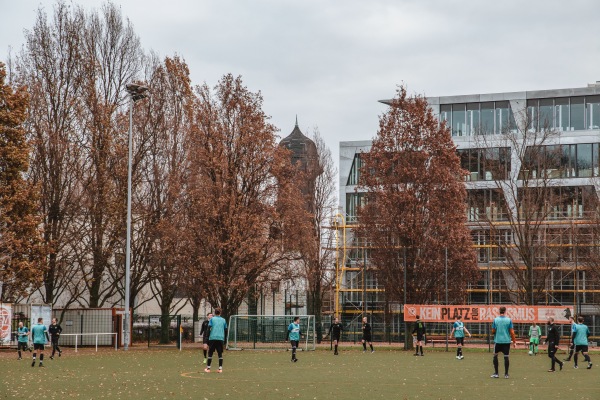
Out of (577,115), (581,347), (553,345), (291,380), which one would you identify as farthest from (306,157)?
(291,380)

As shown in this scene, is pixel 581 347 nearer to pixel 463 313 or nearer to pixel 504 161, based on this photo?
pixel 463 313

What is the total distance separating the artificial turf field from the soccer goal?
13454mm

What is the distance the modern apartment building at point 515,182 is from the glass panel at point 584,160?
0.08 m

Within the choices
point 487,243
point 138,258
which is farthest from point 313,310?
point 138,258

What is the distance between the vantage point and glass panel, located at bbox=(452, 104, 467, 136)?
71938 millimetres

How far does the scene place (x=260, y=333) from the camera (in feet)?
164

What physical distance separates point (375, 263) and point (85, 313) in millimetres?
16263

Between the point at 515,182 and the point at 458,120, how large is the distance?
950cm

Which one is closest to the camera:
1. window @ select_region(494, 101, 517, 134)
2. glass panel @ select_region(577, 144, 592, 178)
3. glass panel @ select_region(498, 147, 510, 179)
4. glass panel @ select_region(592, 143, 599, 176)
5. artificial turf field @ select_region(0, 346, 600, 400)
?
artificial turf field @ select_region(0, 346, 600, 400)

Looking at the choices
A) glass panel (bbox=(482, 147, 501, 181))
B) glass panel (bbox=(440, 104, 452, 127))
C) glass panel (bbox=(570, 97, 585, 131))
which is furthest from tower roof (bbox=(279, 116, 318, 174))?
glass panel (bbox=(570, 97, 585, 131))

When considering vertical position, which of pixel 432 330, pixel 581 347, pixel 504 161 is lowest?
pixel 432 330

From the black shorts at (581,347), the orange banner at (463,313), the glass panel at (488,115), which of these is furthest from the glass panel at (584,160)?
the black shorts at (581,347)

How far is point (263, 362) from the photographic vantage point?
33812 millimetres

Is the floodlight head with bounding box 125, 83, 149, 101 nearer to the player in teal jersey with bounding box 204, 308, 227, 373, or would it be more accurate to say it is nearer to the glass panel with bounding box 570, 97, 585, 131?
the player in teal jersey with bounding box 204, 308, 227, 373
